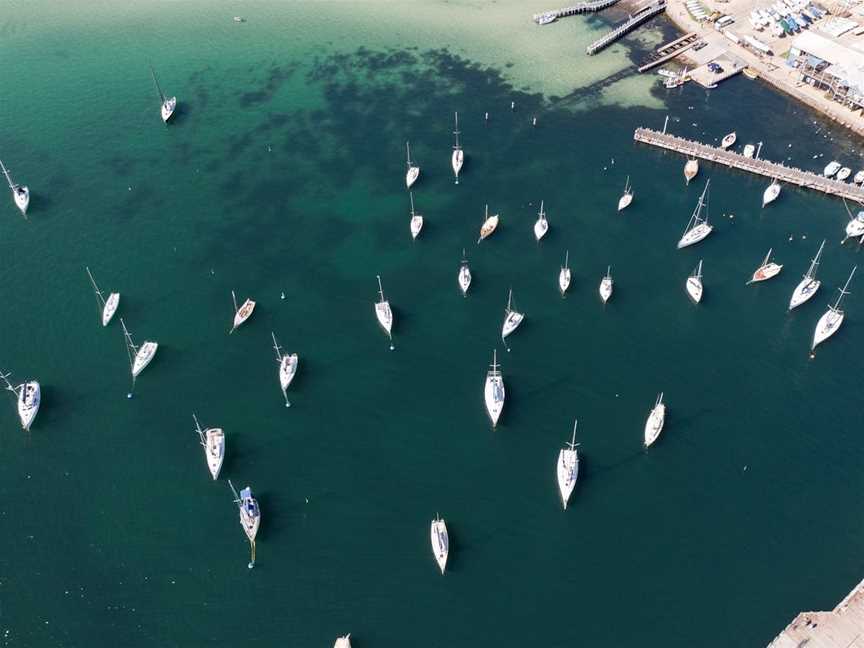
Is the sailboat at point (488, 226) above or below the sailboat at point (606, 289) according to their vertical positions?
above

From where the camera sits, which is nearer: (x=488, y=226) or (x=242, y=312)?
(x=242, y=312)

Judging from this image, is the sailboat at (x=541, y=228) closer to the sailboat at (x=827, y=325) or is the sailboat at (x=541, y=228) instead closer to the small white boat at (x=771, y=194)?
the small white boat at (x=771, y=194)

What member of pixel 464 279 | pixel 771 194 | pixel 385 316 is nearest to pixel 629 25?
pixel 771 194

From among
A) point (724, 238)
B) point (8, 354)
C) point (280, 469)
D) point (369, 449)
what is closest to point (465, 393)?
point (369, 449)

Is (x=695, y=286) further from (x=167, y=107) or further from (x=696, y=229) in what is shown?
(x=167, y=107)

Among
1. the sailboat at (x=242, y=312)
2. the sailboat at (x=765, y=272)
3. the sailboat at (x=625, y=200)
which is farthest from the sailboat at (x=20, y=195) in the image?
the sailboat at (x=765, y=272)

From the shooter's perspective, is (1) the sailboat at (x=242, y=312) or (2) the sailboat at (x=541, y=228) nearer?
(1) the sailboat at (x=242, y=312)

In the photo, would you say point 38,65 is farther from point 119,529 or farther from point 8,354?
point 119,529
